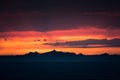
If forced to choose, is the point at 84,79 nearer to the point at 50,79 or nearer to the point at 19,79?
the point at 50,79

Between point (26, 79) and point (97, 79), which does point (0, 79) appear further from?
point (97, 79)

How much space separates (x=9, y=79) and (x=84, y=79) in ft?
39.0

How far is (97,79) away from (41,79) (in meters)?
8.91

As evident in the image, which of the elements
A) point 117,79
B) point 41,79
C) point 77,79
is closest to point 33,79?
point 41,79

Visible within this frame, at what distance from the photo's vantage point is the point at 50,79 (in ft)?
259

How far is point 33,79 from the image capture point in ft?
257

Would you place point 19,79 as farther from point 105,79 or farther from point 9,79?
point 105,79

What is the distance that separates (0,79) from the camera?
76875 millimetres

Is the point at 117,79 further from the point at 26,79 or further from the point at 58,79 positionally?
the point at 26,79

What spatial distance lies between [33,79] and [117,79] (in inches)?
524

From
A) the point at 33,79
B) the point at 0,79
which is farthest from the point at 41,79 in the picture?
the point at 0,79

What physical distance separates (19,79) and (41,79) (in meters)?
3.56

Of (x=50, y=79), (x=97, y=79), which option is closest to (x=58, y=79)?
(x=50, y=79)

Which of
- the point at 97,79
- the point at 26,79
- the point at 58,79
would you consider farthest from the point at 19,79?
the point at 97,79
